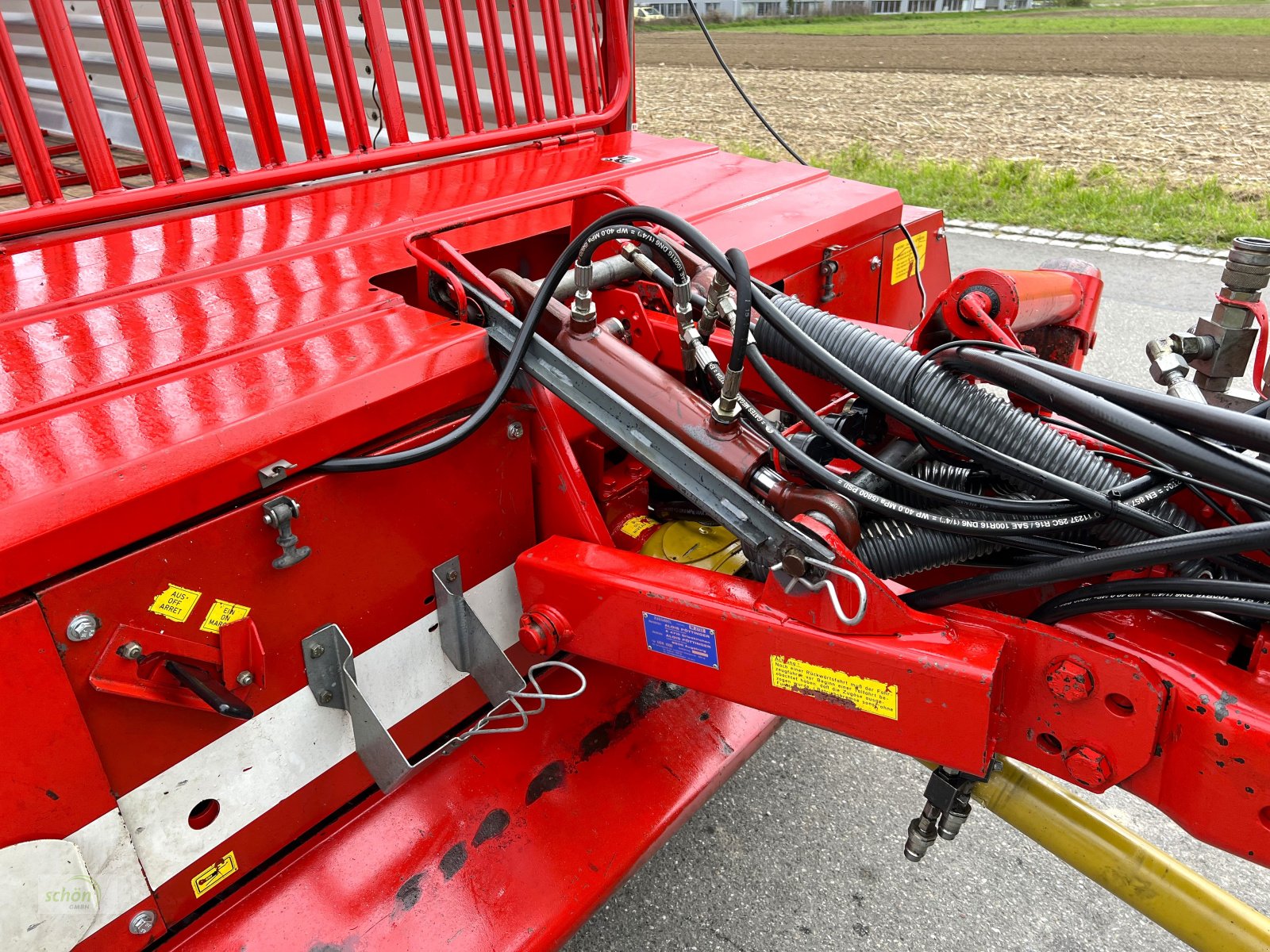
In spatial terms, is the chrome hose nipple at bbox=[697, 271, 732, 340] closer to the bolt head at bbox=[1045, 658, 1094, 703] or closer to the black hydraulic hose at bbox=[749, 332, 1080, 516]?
the black hydraulic hose at bbox=[749, 332, 1080, 516]

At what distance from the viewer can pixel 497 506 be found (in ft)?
5.20

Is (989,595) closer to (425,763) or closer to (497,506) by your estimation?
(497,506)

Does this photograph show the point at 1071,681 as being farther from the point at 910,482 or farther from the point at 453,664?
the point at 453,664

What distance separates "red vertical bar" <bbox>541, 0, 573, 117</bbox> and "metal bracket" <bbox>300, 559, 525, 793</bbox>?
1.91m

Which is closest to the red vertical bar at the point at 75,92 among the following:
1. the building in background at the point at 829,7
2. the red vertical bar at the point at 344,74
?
the red vertical bar at the point at 344,74

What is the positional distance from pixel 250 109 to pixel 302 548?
148 centimetres

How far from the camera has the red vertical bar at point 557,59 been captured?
2.74 metres

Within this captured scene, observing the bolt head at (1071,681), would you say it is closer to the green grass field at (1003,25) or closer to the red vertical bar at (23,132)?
the red vertical bar at (23,132)

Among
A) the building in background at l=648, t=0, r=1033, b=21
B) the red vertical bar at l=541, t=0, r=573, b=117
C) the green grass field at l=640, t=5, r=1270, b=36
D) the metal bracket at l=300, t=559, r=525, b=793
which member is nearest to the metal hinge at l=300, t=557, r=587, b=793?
the metal bracket at l=300, t=559, r=525, b=793

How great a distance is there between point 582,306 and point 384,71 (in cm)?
144

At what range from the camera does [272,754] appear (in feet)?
4.47

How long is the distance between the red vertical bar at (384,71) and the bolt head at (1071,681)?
216cm

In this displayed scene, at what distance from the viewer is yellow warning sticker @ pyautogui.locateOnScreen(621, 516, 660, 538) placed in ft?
5.95

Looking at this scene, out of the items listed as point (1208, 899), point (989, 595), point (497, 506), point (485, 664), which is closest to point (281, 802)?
point (485, 664)
